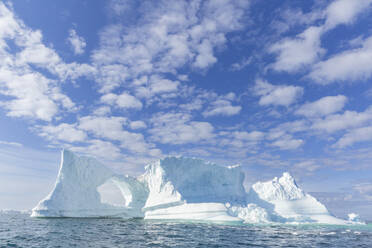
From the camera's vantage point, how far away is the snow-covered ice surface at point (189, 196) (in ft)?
111

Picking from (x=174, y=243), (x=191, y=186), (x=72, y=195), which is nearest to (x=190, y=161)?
(x=191, y=186)

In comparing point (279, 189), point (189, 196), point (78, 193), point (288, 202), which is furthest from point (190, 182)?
point (78, 193)

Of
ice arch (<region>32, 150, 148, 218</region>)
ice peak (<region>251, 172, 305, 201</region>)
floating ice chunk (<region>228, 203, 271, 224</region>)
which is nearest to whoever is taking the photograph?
floating ice chunk (<region>228, 203, 271, 224</region>)

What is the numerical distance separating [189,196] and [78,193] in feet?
51.5

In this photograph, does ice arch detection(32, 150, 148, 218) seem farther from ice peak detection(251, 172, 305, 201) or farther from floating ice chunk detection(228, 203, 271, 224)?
ice peak detection(251, 172, 305, 201)

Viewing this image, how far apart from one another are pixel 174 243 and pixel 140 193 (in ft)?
107

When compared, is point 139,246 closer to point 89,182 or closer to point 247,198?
point 89,182

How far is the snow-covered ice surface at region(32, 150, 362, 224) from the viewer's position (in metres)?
33.8

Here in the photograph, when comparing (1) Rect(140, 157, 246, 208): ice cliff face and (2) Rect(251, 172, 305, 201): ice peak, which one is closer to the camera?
(1) Rect(140, 157, 246, 208): ice cliff face

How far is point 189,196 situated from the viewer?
39062 millimetres

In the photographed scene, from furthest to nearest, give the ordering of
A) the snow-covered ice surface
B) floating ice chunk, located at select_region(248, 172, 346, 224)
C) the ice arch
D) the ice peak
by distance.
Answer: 1. the ice peak
2. floating ice chunk, located at select_region(248, 172, 346, 224)
3. the snow-covered ice surface
4. the ice arch

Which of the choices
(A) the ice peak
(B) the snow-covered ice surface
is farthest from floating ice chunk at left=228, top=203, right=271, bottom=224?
(A) the ice peak

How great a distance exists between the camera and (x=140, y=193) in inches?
1859

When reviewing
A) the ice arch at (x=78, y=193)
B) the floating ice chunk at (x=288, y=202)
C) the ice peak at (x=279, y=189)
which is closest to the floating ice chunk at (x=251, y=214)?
the floating ice chunk at (x=288, y=202)
